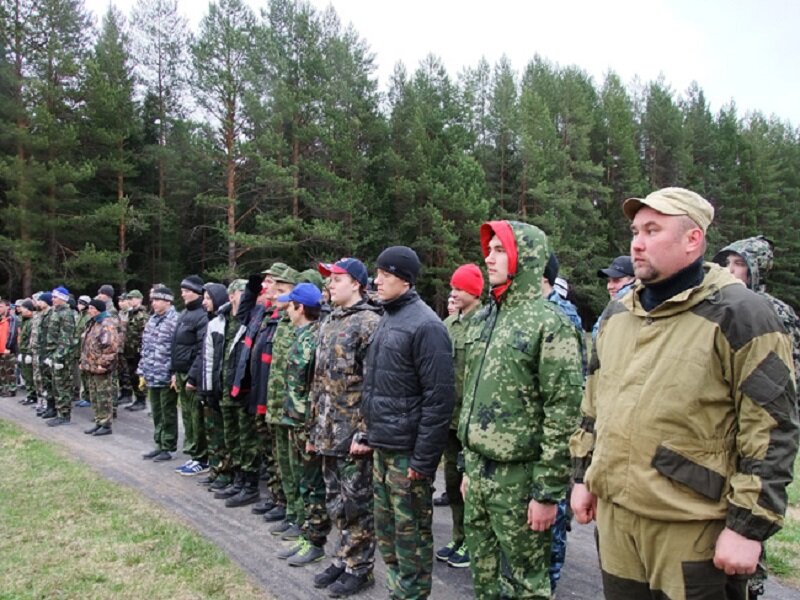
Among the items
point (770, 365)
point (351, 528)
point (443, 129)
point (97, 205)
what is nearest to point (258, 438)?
point (351, 528)

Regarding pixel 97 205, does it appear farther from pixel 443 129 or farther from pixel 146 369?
pixel 146 369

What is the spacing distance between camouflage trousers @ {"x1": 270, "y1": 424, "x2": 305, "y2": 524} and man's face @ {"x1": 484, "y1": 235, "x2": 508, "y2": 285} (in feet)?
9.53

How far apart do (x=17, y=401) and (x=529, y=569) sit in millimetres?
13790

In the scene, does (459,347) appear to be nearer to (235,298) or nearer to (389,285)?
(389,285)

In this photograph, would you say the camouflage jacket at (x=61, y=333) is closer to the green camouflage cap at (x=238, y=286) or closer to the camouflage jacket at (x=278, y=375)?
the green camouflage cap at (x=238, y=286)

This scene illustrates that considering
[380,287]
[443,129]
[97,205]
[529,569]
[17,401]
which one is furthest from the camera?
[443,129]

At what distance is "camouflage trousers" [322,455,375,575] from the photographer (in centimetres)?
423

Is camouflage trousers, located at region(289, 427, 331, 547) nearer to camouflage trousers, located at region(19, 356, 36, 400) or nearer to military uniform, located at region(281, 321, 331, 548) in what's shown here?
military uniform, located at region(281, 321, 331, 548)

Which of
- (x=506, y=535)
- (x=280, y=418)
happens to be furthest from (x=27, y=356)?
(x=506, y=535)

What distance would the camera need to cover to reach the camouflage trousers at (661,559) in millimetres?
2080

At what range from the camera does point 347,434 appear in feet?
13.9

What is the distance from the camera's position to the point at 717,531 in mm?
2082

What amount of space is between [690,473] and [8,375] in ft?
52.6

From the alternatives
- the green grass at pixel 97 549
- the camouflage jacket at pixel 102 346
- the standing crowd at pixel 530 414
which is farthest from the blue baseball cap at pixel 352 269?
the camouflage jacket at pixel 102 346
